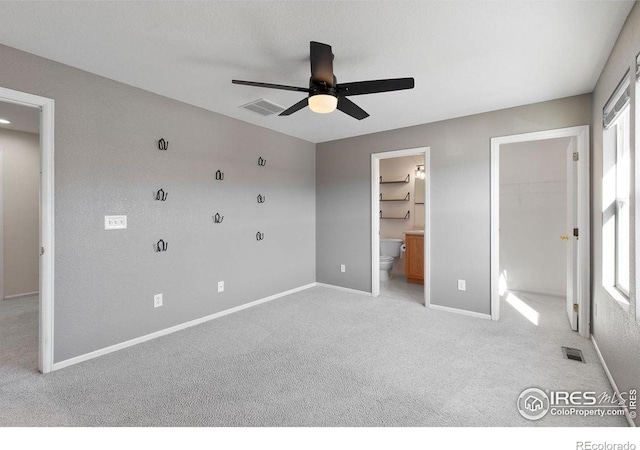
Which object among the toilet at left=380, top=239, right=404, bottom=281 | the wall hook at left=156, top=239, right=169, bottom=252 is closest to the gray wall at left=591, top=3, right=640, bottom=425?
the toilet at left=380, top=239, right=404, bottom=281

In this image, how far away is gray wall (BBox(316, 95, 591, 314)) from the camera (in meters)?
3.27

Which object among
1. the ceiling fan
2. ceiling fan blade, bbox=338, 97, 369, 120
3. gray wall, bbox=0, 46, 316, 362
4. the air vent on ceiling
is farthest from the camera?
the air vent on ceiling

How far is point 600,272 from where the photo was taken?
2455mm

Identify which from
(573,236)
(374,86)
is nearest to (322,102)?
(374,86)

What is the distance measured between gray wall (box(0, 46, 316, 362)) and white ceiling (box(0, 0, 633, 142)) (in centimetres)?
26

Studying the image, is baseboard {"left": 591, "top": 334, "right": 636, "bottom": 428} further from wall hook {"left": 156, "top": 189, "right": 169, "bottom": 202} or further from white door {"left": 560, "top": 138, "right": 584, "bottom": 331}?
wall hook {"left": 156, "top": 189, "right": 169, "bottom": 202}

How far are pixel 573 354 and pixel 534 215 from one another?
2556 mm

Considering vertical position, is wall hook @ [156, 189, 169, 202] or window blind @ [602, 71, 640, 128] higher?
window blind @ [602, 71, 640, 128]

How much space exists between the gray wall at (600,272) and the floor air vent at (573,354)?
0.55 feet
